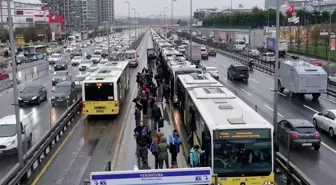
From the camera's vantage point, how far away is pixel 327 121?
23.2 metres

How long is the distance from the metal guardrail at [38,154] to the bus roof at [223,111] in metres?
6.36

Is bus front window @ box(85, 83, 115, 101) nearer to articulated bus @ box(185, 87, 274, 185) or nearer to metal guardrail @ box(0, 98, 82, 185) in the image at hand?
metal guardrail @ box(0, 98, 82, 185)

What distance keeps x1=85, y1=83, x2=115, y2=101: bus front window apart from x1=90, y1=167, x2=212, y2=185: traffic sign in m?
17.2

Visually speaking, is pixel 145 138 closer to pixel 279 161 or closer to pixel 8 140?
pixel 279 161

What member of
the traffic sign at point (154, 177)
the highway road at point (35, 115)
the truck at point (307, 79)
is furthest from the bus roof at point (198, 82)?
the traffic sign at point (154, 177)

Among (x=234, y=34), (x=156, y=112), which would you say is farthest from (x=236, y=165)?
(x=234, y=34)

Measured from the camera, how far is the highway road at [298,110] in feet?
57.1

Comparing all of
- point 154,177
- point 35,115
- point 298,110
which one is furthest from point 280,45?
point 154,177

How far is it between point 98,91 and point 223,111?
1206cm

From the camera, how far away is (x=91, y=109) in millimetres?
26062

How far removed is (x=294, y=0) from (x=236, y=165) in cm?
18351

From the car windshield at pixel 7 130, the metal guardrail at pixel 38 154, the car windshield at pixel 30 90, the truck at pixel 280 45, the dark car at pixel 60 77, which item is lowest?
the metal guardrail at pixel 38 154

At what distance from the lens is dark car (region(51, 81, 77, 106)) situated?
1293 inches

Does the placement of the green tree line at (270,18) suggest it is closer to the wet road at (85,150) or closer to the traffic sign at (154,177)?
the wet road at (85,150)
